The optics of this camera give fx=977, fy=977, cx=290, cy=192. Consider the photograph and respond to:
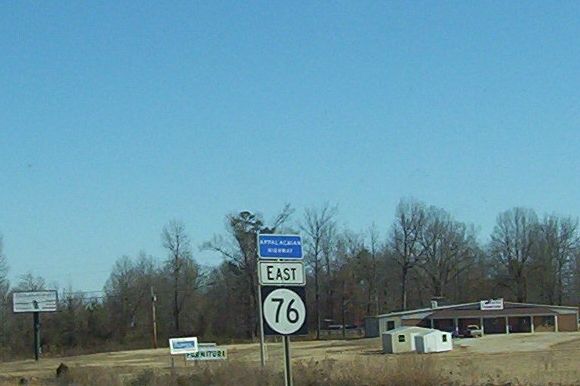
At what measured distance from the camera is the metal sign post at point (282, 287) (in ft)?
43.2

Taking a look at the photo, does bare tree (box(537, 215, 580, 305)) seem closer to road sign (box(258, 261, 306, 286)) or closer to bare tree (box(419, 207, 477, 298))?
bare tree (box(419, 207, 477, 298))

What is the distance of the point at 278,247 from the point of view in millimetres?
13734

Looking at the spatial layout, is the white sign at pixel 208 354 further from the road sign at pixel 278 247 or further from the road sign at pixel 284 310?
the road sign at pixel 284 310

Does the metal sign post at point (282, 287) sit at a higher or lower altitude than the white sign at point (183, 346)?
higher

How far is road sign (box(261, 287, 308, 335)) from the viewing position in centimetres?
1313

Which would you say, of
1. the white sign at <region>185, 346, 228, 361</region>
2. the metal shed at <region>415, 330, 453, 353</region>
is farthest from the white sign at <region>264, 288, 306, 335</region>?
the metal shed at <region>415, 330, 453, 353</region>

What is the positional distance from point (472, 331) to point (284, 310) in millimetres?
97906

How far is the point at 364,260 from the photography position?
132250 millimetres

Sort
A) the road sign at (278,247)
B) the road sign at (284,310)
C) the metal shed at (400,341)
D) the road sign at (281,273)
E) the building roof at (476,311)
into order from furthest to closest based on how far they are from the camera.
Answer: the building roof at (476,311) → the metal shed at (400,341) → the road sign at (278,247) → the road sign at (281,273) → the road sign at (284,310)

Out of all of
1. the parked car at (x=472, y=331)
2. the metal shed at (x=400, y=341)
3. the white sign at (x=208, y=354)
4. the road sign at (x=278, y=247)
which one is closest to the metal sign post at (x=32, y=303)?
the metal shed at (x=400, y=341)

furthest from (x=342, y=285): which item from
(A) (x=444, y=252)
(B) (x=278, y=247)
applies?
(B) (x=278, y=247)

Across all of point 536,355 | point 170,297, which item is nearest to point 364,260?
point 170,297

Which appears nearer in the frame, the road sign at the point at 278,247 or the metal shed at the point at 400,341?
the road sign at the point at 278,247

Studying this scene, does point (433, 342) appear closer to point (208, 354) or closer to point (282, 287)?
point (208, 354)
